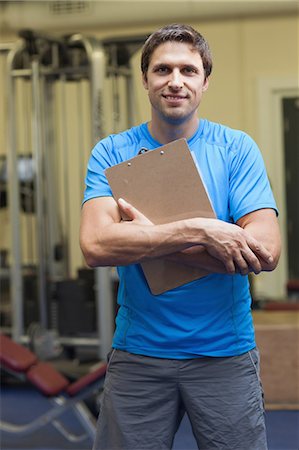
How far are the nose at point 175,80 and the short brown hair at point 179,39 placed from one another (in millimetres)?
72

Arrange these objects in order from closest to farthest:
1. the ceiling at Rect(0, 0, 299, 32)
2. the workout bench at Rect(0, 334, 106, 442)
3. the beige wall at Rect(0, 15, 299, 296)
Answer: the workout bench at Rect(0, 334, 106, 442)
the ceiling at Rect(0, 0, 299, 32)
the beige wall at Rect(0, 15, 299, 296)

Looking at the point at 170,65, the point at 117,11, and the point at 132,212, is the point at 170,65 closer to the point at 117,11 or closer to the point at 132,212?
the point at 132,212

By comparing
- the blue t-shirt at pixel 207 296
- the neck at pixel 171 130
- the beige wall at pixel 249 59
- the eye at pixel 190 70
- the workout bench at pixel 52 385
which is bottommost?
the workout bench at pixel 52 385

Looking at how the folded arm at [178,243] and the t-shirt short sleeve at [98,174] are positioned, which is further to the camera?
the t-shirt short sleeve at [98,174]

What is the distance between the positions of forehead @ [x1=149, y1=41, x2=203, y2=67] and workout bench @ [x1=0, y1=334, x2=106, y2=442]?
2.04 m

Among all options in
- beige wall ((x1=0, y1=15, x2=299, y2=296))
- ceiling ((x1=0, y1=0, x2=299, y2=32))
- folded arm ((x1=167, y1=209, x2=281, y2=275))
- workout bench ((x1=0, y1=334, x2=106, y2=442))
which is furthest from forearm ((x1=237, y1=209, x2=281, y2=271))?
ceiling ((x1=0, y1=0, x2=299, y2=32))

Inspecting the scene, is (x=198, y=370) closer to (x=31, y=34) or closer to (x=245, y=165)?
(x=245, y=165)

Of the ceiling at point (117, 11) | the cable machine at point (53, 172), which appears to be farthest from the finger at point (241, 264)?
the ceiling at point (117, 11)

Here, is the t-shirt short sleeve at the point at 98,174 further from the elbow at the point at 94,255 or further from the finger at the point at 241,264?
the finger at the point at 241,264

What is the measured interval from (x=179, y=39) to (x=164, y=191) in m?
0.32

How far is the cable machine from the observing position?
15.7 ft

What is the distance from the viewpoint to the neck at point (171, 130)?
67.7 inches

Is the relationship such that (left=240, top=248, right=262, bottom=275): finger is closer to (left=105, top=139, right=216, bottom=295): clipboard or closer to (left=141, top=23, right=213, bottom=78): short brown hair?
(left=105, top=139, right=216, bottom=295): clipboard

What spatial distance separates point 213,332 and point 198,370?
85 millimetres
